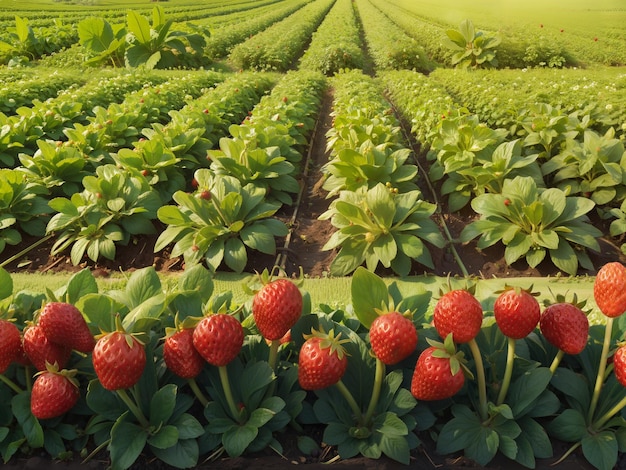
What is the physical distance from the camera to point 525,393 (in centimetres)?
139

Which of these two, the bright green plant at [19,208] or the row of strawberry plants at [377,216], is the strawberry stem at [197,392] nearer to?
the row of strawberry plants at [377,216]

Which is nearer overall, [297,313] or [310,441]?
[297,313]

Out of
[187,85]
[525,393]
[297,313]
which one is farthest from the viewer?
[187,85]

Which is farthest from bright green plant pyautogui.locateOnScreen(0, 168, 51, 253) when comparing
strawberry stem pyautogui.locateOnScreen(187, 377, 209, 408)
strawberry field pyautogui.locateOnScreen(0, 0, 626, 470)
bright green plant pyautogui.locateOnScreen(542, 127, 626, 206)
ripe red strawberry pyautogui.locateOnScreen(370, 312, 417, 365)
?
bright green plant pyautogui.locateOnScreen(542, 127, 626, 206)

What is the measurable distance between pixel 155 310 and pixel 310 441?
23.1 inches

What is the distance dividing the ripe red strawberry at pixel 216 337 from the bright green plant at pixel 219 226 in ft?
7.33

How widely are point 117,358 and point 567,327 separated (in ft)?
3.77

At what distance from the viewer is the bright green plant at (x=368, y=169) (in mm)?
4156

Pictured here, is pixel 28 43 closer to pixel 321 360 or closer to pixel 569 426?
pixel 321 360

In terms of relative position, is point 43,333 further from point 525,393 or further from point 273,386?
point 525,393

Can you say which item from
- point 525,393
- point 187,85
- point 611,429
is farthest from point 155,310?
point 187,85

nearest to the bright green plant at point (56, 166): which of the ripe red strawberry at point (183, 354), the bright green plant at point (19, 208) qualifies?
the bright green plant at point (19, 208)

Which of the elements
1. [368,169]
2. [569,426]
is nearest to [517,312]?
[569,426]

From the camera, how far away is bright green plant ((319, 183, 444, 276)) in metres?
3.42
